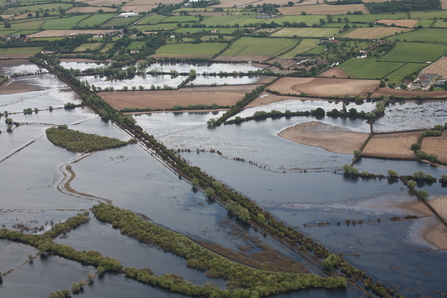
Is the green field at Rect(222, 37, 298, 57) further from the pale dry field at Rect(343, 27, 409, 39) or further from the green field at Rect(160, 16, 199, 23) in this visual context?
the green field at Rect(160, 16, 199, 23)

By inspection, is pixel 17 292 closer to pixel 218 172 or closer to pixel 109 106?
pixel 218 172

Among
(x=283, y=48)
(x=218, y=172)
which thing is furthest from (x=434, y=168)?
(x=283, y=48)

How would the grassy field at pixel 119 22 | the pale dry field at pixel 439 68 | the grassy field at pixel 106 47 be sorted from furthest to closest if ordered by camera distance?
the grassy field at pixel 119 22 → the grassy field at pixel 106 47 → the pale dry field at pixel 439 68

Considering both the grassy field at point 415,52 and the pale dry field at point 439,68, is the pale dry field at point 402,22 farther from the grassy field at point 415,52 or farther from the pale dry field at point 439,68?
the pale dry field at point 439,68

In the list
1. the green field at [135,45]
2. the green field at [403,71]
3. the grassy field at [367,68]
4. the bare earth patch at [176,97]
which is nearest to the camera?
the bare earth patch at [176,97]

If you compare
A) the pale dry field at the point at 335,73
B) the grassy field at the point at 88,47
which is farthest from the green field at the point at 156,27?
the pale dry field at the point at 335,73

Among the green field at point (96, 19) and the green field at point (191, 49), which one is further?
the green field at point (96, 19)
